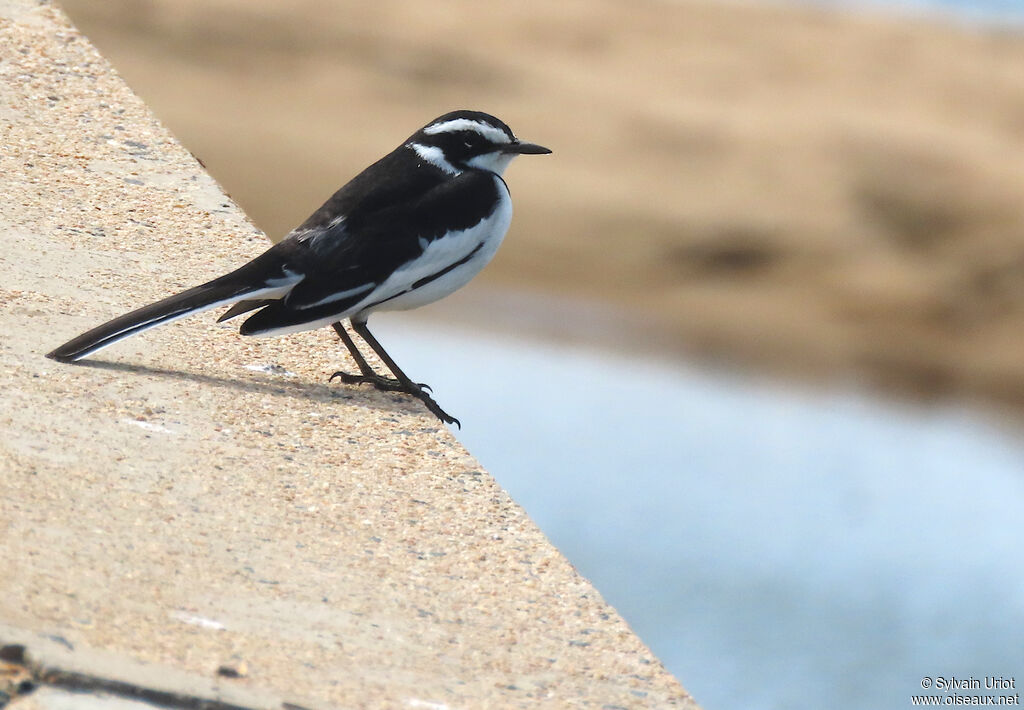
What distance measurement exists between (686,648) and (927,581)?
6.67 feet

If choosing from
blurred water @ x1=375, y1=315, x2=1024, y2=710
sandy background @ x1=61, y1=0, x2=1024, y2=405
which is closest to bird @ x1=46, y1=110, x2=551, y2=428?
blurred water @ x1=375, y1=315, x2=1024, y2=710

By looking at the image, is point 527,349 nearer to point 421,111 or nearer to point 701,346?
point 701,346

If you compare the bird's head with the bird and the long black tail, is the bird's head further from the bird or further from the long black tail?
the long black tail

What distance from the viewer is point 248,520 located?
296 cm

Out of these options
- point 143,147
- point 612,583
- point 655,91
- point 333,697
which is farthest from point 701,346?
point 333,697

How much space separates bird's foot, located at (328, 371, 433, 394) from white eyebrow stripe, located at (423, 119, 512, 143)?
879 millimetres

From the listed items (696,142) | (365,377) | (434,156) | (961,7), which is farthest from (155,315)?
(961,7)

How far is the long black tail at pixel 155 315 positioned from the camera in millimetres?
3465

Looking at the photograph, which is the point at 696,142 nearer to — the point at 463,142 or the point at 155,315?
the point at 463,142

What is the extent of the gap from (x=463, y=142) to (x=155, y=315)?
1265 millimetres

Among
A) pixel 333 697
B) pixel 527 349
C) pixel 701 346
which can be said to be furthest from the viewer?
pixel 701 346

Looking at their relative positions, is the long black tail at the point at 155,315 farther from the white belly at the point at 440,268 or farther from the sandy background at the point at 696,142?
the sandy background at the point at 696,142

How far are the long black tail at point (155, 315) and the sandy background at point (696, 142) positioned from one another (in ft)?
36.6

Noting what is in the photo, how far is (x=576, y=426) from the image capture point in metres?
11.5
